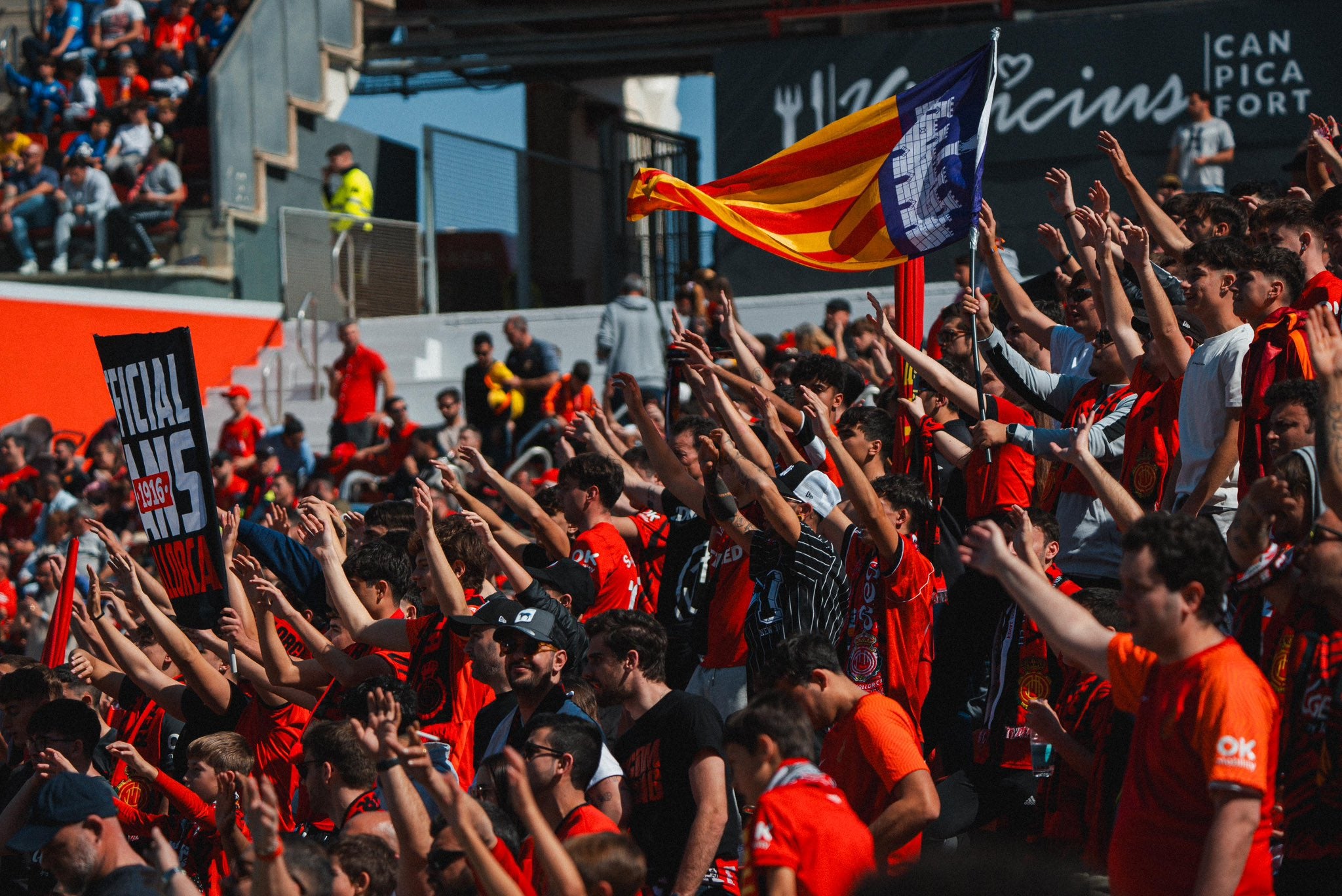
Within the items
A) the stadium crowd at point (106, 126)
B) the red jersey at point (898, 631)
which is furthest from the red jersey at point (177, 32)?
the red jersey at point (898, 631)

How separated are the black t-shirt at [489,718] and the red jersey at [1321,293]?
3.17 m

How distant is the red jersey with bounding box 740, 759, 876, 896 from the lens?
13.4ft

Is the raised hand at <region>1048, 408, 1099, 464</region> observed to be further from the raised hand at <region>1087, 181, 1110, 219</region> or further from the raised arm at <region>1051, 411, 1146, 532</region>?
the raised hand at <region>1087, 181, 1110, 219</region>

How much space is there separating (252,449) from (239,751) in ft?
34.7

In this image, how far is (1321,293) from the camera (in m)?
6.02

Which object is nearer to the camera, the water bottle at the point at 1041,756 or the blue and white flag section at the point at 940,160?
the water bottle at the point at 1041,756

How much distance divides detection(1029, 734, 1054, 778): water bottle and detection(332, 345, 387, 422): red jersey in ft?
34.6

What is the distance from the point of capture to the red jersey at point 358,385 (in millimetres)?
16172

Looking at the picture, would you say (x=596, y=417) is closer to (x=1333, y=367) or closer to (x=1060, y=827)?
(x=1060, y=827)

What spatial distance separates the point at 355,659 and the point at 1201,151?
10272mm

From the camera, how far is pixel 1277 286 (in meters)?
5.79

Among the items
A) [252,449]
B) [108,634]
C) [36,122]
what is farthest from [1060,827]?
[36,122]

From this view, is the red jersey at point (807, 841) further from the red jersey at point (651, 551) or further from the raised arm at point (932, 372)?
the red jersey at point (651, 551)

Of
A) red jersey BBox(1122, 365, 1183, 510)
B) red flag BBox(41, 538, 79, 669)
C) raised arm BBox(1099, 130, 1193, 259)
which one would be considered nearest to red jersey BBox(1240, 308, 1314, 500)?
red jersey BBox(1122, 365, 1183, 510)
